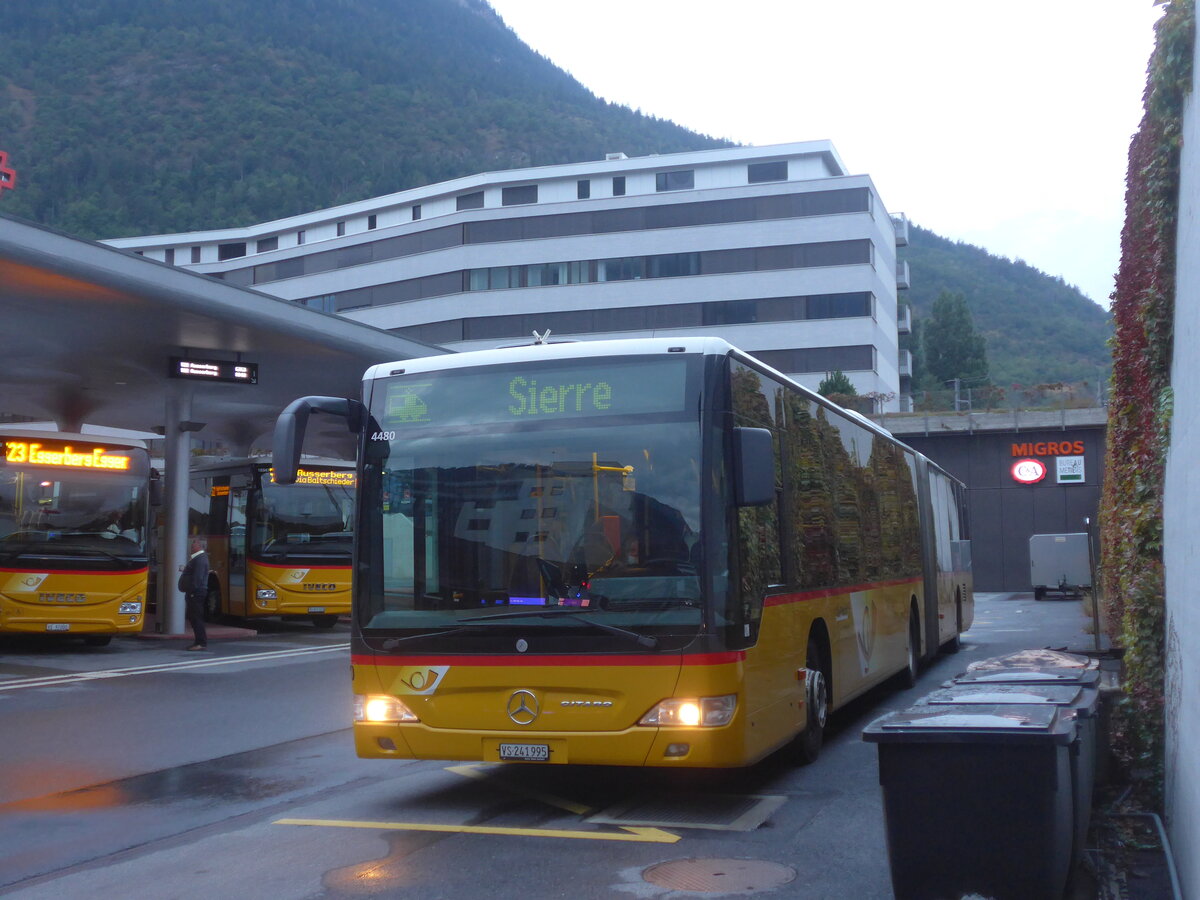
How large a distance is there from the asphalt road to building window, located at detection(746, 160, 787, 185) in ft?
200

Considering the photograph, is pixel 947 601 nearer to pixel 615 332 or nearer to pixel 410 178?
pixel 615 332

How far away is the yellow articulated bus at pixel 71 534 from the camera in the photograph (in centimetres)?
2045

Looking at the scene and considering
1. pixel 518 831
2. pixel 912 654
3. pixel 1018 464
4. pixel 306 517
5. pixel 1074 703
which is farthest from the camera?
pixel 1018 464

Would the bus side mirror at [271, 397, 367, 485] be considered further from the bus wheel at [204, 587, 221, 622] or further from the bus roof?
the bus wheel at [204, 587, 221, 622]

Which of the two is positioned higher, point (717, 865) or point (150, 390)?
point (150, 390)

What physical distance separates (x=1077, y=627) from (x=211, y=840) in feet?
72.4

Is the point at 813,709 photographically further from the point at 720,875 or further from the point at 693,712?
the point at 720,875

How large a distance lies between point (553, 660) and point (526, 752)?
0.59 m

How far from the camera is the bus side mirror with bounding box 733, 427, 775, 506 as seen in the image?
25.3 ft

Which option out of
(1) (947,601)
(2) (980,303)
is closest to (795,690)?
(1) (947,601)

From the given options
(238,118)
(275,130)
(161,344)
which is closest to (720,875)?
(161,344)

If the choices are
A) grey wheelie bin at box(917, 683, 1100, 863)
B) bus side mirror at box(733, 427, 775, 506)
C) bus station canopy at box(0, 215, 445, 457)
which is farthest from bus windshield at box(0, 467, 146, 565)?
grey wheelie bin at box(917, 683, 1100, 863)

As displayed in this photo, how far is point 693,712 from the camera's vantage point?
300 inches

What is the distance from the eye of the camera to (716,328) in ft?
227
